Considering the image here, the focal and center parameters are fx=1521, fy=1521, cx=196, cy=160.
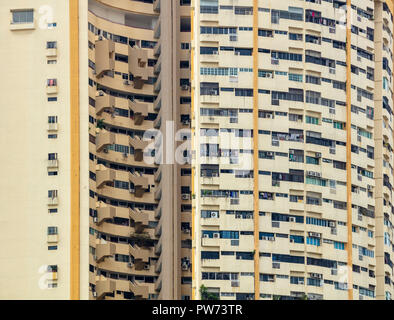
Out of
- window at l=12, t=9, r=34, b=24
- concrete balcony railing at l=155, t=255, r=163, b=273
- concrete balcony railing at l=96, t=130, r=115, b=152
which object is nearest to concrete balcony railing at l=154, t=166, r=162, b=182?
concrete balcony railing at l=96, t=130, r=115, b=152

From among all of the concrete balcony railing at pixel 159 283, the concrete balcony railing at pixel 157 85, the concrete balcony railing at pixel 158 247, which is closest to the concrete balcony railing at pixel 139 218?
the concrete balcony railing at pixel 158 247

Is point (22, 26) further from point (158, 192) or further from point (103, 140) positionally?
point (158, 192)

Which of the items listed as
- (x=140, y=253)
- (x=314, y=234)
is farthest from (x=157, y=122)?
(x=314, y=234)
